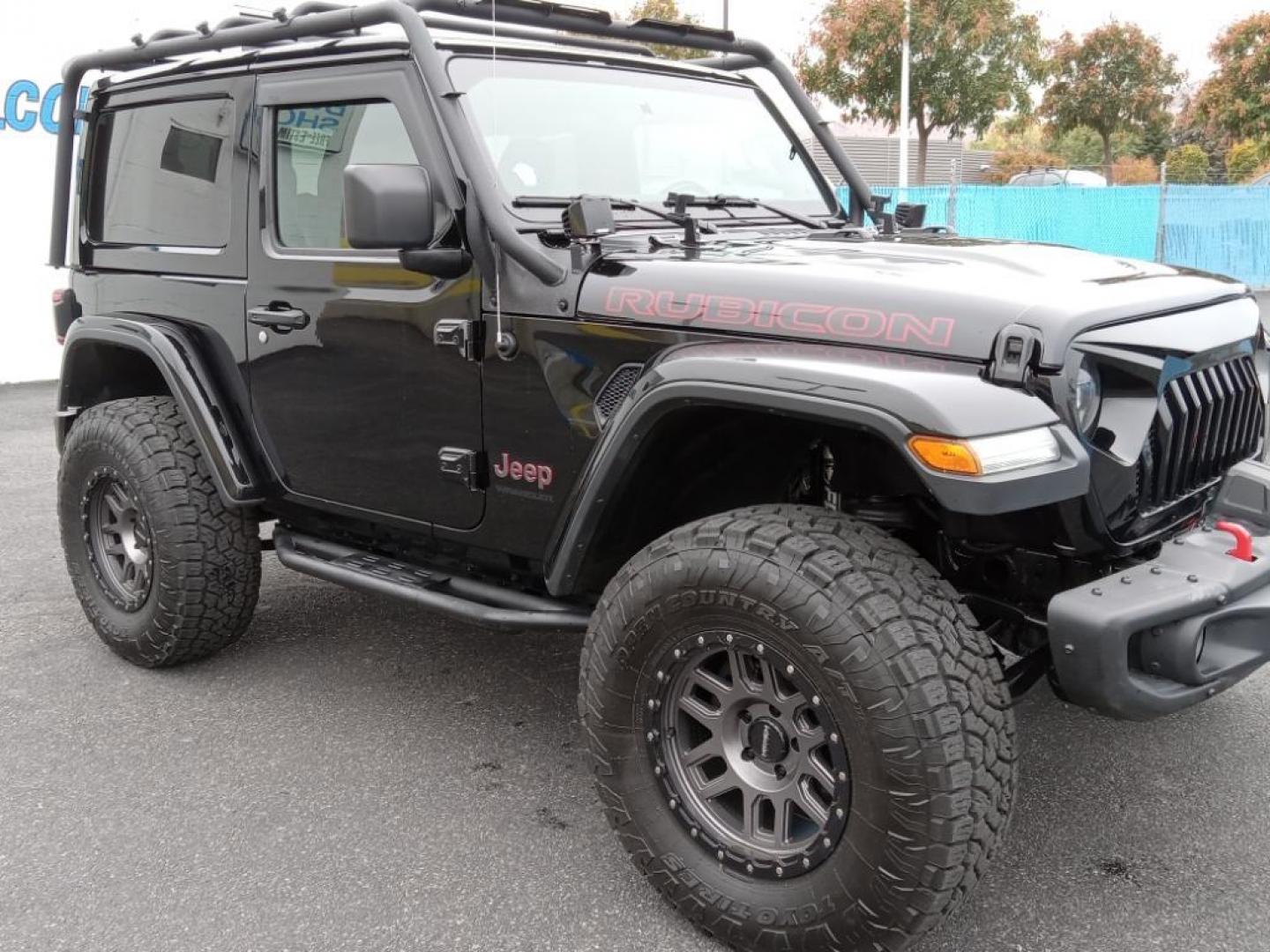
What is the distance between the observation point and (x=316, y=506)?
11.9 feet

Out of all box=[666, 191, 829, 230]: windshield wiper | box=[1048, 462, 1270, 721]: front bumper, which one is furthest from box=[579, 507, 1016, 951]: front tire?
box=[666, 191, 829, 230]: windshield wiper

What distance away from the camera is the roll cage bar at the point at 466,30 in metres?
2.95

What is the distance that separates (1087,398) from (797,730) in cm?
90

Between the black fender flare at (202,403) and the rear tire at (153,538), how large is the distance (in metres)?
0.14

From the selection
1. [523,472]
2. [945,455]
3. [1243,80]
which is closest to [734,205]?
[523,472]

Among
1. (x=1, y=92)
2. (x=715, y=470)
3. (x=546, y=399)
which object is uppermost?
(x=1, y=92)

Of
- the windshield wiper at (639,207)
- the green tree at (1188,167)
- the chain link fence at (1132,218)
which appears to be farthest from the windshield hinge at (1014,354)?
the green tree at (1188,167)

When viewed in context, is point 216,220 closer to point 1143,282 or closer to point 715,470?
point 715,470

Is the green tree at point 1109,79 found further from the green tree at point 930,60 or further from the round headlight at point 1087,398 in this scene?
the round headlight at point 1087,398

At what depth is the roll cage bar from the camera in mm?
2953

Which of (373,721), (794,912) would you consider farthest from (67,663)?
(794,912)

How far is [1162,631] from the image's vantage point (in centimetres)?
226

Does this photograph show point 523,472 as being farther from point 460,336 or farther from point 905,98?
point 905,98

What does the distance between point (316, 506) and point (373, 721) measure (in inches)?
28.1
